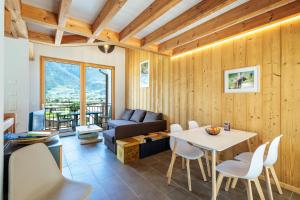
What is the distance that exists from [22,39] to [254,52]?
421 centimetres

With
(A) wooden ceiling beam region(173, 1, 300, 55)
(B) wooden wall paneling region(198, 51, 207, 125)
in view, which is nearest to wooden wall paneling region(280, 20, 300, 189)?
(A) wooden ceiling beam region(173, 1, 300, 55)

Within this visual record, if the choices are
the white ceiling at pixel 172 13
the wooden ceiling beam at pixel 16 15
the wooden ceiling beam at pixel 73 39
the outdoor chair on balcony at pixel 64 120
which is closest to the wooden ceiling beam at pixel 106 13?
the white ceiling at pixel 172 13

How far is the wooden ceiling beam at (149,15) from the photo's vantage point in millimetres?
1844

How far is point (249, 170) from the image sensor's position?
1.53 m

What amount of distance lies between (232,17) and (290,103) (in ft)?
4.91

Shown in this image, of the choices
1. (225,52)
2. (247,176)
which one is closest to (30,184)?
(247,176)

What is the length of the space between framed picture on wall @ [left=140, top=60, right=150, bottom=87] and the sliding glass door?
4.26 feet

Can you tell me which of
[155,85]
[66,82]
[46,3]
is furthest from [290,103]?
[66,82]

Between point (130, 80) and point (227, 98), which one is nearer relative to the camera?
point (227, 98)

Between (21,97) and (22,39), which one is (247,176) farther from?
(22,39)

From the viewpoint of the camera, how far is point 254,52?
8.00 feet

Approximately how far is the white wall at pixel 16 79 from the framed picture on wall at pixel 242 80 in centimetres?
386

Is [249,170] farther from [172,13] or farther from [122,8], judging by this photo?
[122,8]

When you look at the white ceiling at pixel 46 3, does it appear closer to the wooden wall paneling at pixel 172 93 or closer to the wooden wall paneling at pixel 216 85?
the wooden wall paneling at pixel 172 93
